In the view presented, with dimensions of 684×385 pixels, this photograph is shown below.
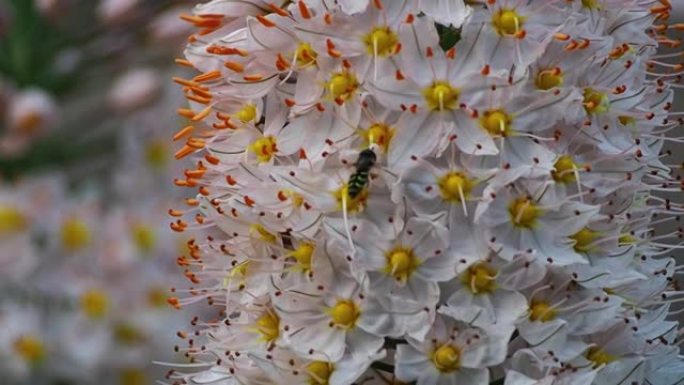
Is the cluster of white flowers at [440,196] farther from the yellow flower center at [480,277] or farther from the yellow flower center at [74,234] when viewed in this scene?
the yellow flower center at [74,234]

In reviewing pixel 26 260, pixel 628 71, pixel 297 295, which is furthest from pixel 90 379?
pixel 628 71

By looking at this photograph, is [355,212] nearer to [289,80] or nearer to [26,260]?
[289,80]

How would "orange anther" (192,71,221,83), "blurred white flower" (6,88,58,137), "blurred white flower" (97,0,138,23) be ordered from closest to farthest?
1. "orange anther" (192,71,221,83)
2. "blurred white flower" (6,88,58,137)
3. "blurred white flower" (97,0,138,23)

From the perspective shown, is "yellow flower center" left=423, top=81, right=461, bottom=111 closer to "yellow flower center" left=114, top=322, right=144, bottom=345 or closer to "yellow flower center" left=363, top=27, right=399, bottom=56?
"yellow flower center" left=363, top=27, right=399, bottom=56

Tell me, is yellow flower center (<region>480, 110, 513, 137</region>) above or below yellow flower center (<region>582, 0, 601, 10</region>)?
below

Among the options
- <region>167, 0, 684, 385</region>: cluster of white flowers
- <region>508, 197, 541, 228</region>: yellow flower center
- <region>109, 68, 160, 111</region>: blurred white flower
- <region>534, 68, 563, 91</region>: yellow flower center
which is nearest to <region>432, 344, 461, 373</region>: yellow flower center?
<region>167, 0, 684, 385</region>: cluster of white flowers
